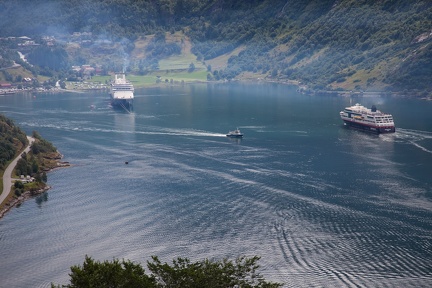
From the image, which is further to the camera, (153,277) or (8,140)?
(8,140)

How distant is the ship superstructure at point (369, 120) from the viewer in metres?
84.4

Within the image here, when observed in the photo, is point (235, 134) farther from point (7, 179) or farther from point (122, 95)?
point (122, 95)

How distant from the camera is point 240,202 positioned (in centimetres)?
5322

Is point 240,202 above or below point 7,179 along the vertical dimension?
below

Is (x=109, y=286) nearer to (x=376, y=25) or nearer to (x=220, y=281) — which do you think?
(x=220, y=281)

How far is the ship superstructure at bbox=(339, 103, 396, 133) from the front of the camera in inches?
3322

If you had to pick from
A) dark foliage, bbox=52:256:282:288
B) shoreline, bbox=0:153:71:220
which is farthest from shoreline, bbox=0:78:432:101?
dark foliage, bbox=52:256:282:288

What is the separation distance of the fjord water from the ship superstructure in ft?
6.16

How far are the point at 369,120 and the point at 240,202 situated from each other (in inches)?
1545

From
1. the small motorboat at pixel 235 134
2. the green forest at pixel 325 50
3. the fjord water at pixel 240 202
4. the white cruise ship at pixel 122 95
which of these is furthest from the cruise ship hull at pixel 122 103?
the green forest at pixel 325 50

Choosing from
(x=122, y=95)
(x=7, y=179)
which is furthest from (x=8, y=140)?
(x=122, y=95)

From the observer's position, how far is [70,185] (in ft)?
195

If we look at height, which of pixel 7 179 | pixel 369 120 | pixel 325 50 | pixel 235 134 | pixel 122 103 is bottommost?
pixel 7 179

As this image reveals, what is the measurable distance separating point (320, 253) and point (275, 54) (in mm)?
137037
